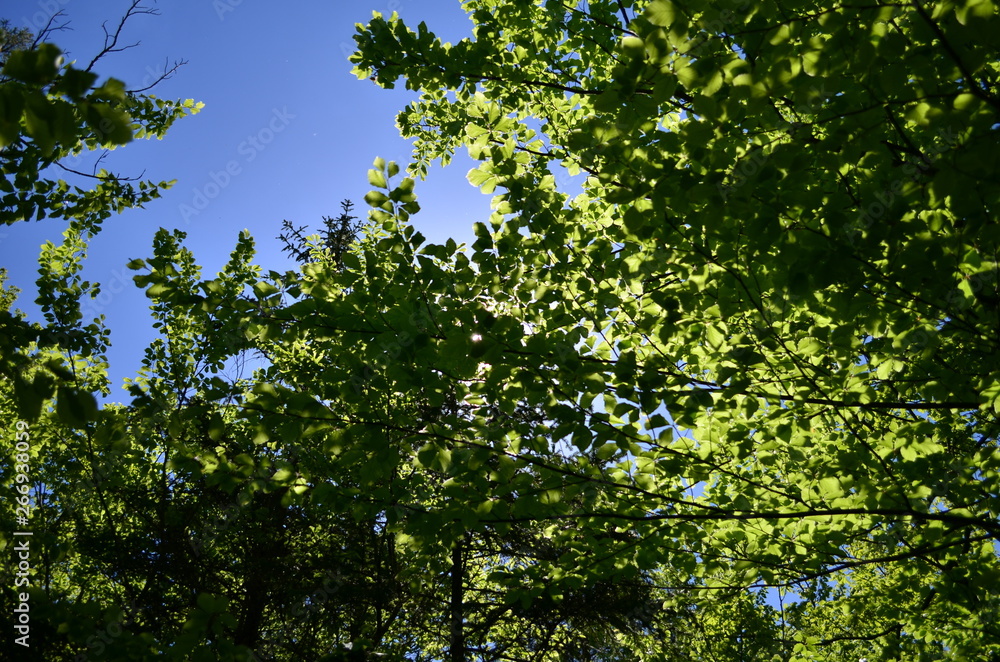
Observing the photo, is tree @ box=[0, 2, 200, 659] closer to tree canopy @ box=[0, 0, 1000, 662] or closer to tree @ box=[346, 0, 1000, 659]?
tree canopy @ box=[0, 0, 1000, 662]

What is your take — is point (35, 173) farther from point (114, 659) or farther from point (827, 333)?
point (827, 333)

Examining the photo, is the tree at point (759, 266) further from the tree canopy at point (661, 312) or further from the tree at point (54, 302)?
the tree at point (54, 302)

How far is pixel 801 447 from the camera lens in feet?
10.2

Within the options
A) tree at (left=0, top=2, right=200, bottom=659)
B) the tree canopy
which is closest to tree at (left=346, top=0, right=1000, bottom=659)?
the tree canopy

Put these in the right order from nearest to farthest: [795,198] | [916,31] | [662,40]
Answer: [662,40], [916,31], [795,198]

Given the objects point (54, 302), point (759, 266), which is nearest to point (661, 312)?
point (759, 266)

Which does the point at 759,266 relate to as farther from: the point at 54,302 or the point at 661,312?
the point at 54,302

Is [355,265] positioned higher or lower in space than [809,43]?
lower

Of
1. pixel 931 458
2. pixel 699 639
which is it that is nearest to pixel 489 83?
pixel 931 458

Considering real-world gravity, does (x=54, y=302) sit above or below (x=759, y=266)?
above

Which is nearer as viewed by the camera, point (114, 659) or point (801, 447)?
point (114, 659)

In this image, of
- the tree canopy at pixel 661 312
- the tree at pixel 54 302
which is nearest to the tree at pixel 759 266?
the tree canopy at pixel 661 312

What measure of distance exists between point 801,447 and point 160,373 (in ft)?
23.9

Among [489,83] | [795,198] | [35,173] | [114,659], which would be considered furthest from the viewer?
[489,83]
